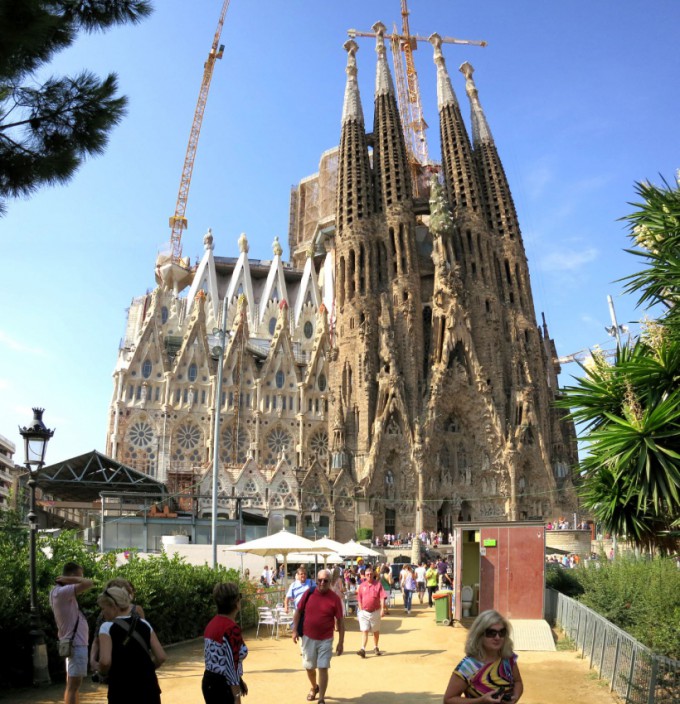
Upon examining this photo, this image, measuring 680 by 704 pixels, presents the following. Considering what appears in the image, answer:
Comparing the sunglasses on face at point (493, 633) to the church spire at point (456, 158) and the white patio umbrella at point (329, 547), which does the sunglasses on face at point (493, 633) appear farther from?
the church spire at point (456, 158)

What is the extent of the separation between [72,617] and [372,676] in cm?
501

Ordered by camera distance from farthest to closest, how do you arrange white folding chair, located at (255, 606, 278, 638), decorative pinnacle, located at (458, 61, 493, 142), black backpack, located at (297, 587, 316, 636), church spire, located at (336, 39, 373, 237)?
decorative pinnacle, located at (458, 61, 493, 142) → church spire, located at (336, 39, 373, 237) → white folding chair, located at (255, 606, 278, 638) → black backpack, located at (297, 587, 316, 636)

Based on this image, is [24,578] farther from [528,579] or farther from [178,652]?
[528,579]

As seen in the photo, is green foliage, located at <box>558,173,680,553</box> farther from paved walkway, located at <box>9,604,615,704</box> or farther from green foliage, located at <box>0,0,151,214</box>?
green foliage, located at <box>0,0,151,214</box>

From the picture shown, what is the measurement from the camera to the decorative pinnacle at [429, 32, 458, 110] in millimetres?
63375

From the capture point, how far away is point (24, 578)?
10117 mm

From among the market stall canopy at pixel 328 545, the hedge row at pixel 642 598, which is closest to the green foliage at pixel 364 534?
the market stall canopy at pixel 328 545

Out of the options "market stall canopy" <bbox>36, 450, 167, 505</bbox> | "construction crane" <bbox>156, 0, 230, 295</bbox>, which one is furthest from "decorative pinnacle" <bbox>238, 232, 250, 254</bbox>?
"market stall canopy" <bbox>36, 450, 167, 505</bbox>

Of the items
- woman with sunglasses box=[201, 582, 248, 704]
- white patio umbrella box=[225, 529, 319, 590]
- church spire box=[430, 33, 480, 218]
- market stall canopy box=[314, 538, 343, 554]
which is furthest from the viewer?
church spire box=[430, 33, 480, 218]

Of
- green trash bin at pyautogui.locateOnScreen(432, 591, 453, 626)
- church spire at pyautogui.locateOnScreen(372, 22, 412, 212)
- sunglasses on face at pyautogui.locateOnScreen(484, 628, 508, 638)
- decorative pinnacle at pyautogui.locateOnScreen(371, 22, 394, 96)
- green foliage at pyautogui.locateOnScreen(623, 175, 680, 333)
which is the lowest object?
green trash bin at pyautogui.locateOnScreen(432, 591, 453, 626)

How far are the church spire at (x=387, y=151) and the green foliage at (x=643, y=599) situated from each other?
44.4 m

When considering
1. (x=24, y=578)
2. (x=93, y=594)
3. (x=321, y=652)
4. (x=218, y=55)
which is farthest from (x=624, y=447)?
(x=218, y=55)

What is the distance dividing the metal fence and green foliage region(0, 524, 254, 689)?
6.99 meters

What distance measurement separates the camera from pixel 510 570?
1692cm
